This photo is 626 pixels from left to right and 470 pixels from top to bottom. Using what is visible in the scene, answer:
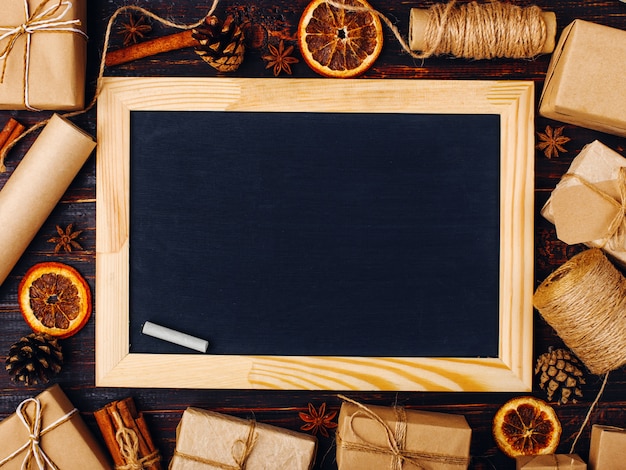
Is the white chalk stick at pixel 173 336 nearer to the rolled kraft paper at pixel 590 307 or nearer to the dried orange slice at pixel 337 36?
the dried orange slice at pixel 337 36

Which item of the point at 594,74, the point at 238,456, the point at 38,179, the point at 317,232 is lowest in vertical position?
the point at 238,456

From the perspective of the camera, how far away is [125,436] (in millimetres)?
1639

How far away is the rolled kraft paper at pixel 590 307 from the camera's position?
4.92 ft

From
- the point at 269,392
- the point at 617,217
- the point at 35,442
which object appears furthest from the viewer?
the point at 269,392

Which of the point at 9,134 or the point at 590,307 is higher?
the point at 9,134

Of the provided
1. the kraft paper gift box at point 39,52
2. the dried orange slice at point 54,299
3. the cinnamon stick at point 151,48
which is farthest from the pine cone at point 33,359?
the cinnamon stick at point 151,48

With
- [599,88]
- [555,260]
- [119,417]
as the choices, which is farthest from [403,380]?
[599,88]

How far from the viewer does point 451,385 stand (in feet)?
5.42

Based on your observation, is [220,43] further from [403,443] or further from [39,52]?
[403,443]

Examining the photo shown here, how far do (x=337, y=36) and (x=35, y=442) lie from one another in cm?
157

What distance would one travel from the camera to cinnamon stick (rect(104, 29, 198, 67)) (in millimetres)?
1630

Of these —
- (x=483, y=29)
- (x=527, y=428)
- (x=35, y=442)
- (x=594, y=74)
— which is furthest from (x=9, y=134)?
(x=527, y=428)

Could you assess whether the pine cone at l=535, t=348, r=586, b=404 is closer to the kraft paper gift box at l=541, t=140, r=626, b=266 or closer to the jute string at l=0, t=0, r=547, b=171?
the kraft paper gift box at l=541, t=140, r=626, b=266

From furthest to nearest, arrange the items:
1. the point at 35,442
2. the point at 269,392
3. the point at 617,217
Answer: the point at 269,392, the point at 35,442, the point at 617,217
